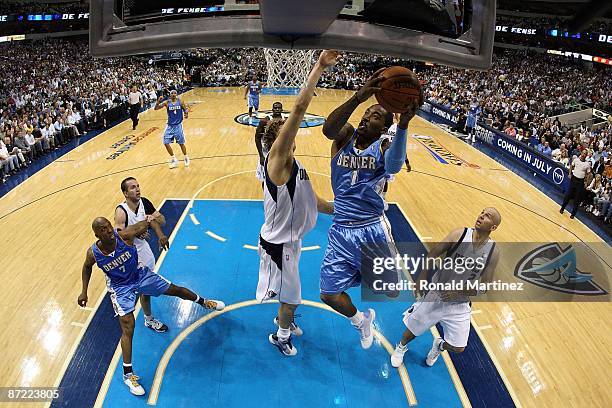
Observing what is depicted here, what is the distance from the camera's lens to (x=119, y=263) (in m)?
3.83

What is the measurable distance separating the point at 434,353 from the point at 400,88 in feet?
8.96

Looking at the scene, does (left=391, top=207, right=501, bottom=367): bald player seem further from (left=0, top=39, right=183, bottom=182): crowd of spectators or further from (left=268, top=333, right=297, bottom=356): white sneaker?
(left=0, top=39, right=183, bottom=182): crowd of spectators

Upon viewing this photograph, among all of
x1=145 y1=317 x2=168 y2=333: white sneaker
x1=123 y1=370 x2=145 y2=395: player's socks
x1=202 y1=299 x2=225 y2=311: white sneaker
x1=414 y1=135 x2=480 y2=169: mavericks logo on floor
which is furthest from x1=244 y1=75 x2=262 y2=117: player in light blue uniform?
x1=123 y1=370 x2=145 y2=395: player's socks

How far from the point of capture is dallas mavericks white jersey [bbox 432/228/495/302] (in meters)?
3.74

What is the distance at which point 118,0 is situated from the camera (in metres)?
2.19

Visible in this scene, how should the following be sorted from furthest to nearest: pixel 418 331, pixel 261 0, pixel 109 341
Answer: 1. pixel 109 341
2. pixel 418 331
3. pixel 261 0

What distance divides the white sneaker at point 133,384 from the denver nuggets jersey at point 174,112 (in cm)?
696

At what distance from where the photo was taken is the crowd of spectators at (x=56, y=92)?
11.3 meters

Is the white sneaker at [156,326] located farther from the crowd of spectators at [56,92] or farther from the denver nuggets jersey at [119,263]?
the crowd of spectators at [56,92]

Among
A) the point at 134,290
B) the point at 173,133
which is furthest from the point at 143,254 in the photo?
the point at 173,133

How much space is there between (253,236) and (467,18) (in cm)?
533

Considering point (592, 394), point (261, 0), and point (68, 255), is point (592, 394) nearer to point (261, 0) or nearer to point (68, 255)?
point (261, 0)

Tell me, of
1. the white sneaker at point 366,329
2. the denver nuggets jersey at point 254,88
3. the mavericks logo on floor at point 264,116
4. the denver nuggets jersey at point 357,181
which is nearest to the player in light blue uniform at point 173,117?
the denver nuggets jersey at point 254,88

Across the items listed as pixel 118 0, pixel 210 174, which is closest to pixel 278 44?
pixel 118 0
